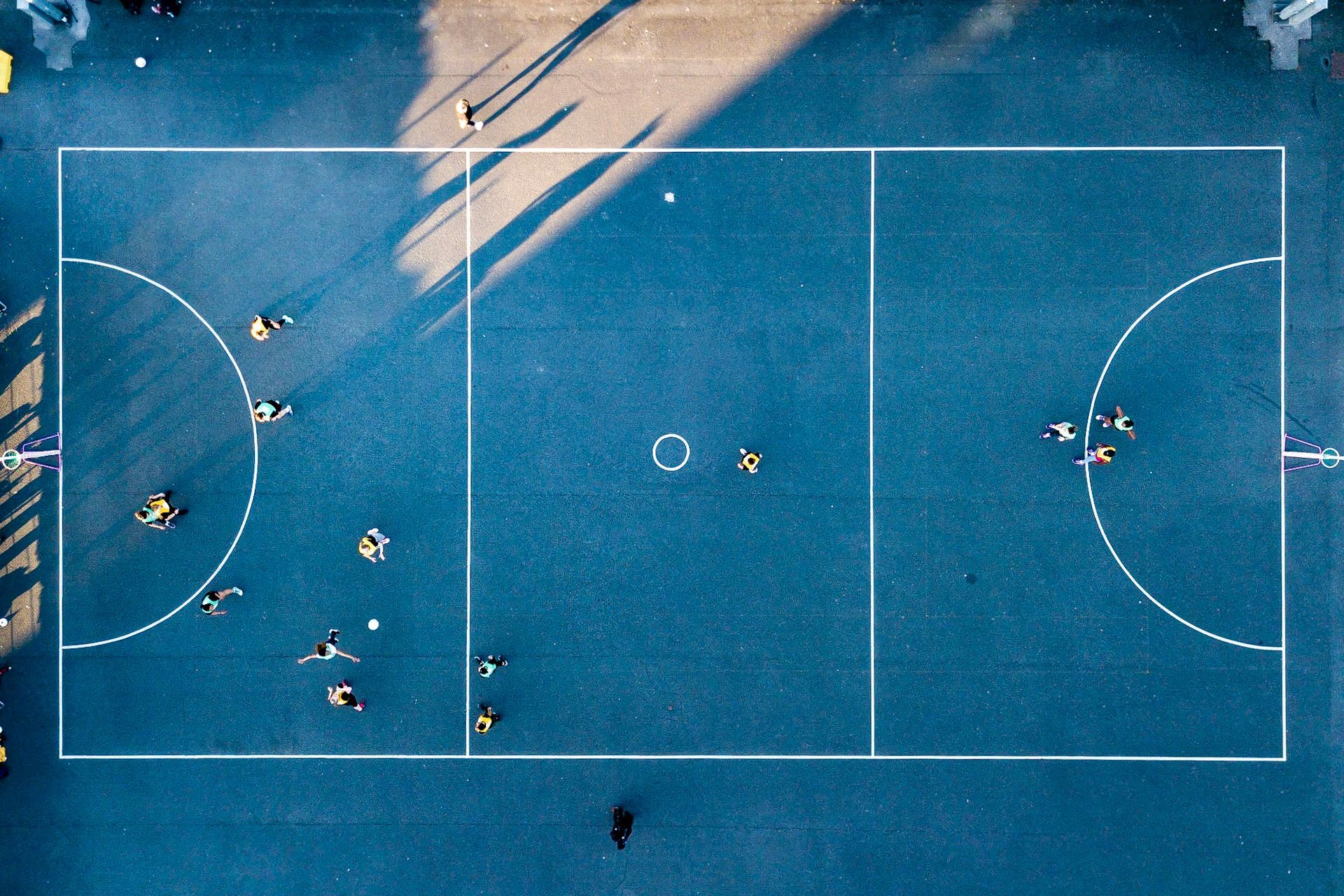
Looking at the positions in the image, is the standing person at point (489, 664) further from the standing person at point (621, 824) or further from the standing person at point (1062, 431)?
the standing person at point (1062, 431)

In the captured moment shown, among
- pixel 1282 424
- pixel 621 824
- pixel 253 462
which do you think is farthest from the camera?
pixel 253 462

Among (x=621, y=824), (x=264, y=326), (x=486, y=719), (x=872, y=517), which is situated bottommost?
(x=621, y=824)

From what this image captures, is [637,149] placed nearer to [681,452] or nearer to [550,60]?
[550,60]

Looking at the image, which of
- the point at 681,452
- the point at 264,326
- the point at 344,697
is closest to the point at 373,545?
the point at 344,697

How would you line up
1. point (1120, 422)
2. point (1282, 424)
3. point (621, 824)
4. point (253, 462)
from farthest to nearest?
1. point (253, 462)
2. point (1282, 424)
3. point (621, 824)
4. point (1120, 422)

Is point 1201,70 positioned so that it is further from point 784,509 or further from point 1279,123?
point 784,509

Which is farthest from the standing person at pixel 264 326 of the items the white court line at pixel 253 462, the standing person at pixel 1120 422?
the standing person at pixel 1120 422

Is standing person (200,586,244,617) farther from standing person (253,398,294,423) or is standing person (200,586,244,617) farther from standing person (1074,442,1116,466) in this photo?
standing person (1074,442,1116,466)
